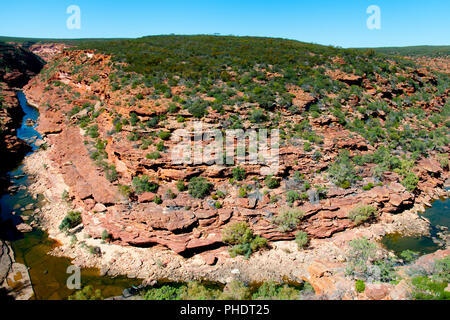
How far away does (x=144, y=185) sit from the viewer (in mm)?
16453

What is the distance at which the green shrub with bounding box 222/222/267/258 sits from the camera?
47.3ft

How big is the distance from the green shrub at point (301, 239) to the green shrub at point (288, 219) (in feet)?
1.84

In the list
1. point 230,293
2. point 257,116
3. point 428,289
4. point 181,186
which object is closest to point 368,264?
point 428,289

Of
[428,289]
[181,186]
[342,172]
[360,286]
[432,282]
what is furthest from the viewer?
[342,172]

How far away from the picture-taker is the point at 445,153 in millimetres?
22922

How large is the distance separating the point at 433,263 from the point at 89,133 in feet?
92.0

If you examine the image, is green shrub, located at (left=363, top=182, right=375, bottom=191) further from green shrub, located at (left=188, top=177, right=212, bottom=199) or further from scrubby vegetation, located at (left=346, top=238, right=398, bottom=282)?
green shrub, located at (left=188, top=177, right=212, bottom=199)

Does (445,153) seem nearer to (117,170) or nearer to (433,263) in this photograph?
(433,263)

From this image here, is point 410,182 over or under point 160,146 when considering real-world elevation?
under

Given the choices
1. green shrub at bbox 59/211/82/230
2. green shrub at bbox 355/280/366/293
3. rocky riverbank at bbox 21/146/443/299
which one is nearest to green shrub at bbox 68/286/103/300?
rocky riverbank at bbox 21/146/443/299

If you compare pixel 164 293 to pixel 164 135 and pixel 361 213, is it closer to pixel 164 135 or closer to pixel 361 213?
pixel 164 135

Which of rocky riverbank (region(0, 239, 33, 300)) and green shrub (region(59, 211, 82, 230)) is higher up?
green shrub (region(59, 211, 82, 230))

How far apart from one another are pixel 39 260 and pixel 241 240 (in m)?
13.0

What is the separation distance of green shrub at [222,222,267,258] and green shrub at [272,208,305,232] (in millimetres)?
1473
